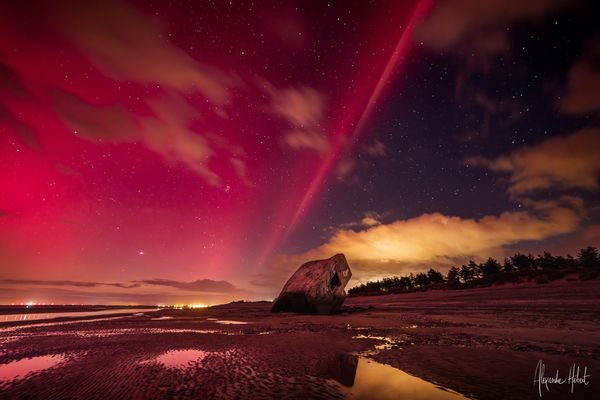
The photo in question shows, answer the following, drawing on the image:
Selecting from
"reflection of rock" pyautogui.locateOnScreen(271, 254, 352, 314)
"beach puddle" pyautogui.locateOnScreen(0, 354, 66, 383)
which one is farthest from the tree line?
"beach puddle" pyautogui.locateOnScreen(0, 354, 66, 383)

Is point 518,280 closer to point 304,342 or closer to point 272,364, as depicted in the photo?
point 304,342

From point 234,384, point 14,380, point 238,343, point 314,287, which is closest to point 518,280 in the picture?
point 314,287

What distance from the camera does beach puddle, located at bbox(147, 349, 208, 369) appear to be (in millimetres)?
3728

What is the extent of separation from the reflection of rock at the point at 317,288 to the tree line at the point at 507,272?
18793 mm

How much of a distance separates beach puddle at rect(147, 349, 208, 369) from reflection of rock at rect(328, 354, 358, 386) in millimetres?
1894

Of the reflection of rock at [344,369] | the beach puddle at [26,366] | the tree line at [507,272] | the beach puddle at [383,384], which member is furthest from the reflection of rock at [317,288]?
the tree line at [507,272]

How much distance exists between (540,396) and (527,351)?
2116 mm

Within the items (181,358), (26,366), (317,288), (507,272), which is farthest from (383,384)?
(507,272)

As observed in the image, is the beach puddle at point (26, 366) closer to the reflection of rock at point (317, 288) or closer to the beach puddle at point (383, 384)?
the beach puddle at point (383, 384)

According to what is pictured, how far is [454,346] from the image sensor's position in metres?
4.67

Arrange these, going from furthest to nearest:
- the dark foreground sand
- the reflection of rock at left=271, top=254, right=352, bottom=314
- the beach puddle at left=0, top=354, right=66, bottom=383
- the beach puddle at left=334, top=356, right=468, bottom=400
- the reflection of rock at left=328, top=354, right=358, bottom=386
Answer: the reflection of rock at left=271, top=254, right=352, bottom=314, the beach puddle at left=0, top=354, right=66, bottom=383, the reflection of rock at left=328, top=354, right=358, bottom=386, the dark foreground sand, the beach puddle at left=334, top=356, right=468, bottom=400

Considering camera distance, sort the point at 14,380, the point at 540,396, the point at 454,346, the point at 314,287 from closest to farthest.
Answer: the point at 540,396 < the point at 14,380 < the point at 454,346 < the point at 314,287

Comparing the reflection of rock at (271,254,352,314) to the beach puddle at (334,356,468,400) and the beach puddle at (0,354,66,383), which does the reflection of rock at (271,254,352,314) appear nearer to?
the beach puddle at (334,356,468,400)

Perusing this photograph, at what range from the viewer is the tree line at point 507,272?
78.7 feet
